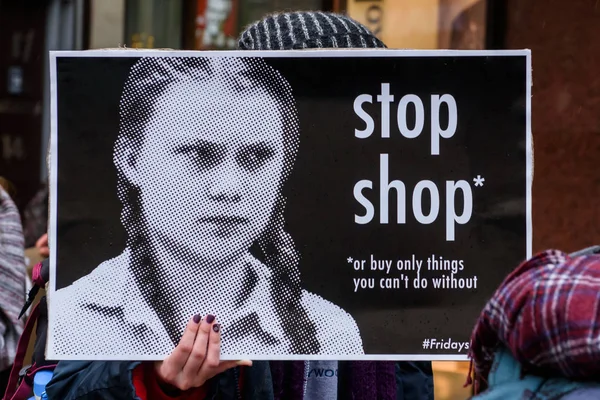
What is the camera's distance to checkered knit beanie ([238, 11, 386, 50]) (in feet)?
7.09

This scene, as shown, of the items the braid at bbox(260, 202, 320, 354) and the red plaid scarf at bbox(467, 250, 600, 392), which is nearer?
the red plaid scarf at bbox(467, 250, 600, 392)

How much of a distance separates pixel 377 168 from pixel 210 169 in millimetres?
314

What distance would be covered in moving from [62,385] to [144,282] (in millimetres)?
270

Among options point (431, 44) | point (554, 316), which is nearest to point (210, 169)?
point (554, 316)

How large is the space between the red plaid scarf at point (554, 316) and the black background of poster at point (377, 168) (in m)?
0.58

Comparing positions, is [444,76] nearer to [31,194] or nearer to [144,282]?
[144,282]

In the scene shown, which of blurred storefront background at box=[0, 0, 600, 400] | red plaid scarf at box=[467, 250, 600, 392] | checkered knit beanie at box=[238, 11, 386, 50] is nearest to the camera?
red plaid scarf at box=[467, 250, 600, 392]

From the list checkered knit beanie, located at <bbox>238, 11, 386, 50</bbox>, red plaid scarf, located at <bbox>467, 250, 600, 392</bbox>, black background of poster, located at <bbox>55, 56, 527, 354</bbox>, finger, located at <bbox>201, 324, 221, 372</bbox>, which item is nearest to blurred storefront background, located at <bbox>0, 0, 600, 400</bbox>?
checkered knit beanie, located at <bbox>238, 11, 386, 50</bbox>

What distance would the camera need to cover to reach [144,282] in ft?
5.89

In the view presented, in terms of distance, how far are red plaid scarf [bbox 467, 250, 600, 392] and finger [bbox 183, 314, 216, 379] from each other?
66 centimetres

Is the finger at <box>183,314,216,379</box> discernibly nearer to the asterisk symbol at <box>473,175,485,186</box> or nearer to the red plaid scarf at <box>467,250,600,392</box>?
the asterisk symbol at <box>473,175,485,186</box>

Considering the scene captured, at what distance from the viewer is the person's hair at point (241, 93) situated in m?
1.80

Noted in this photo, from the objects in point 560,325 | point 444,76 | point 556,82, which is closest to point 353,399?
point 444,76

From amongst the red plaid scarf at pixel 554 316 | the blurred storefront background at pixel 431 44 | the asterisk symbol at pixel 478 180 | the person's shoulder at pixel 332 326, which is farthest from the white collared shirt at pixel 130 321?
the blurred storefront background at pixel 431 44
